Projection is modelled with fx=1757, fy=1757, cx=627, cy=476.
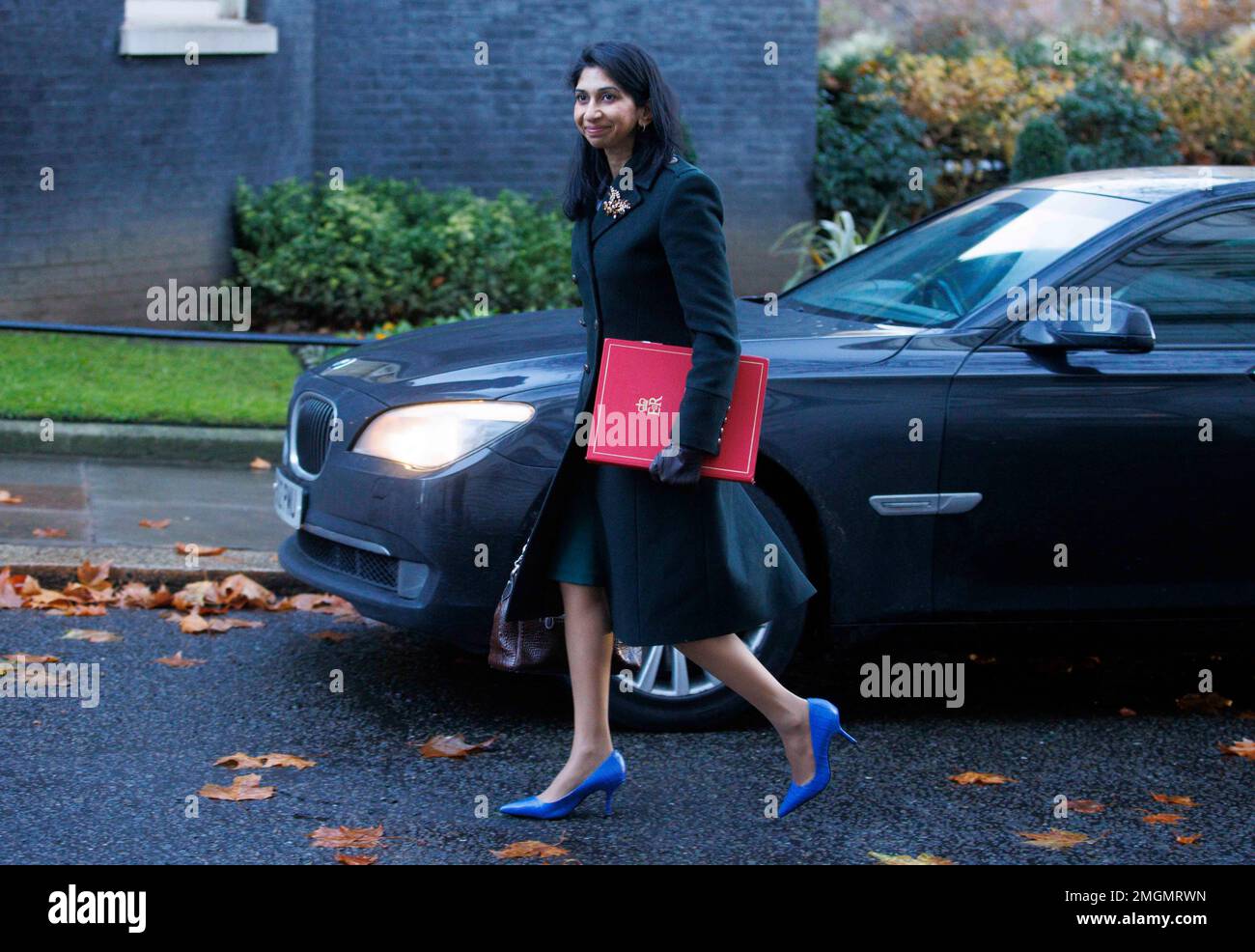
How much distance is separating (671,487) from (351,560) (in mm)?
1442

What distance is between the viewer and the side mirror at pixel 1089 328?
4984mm

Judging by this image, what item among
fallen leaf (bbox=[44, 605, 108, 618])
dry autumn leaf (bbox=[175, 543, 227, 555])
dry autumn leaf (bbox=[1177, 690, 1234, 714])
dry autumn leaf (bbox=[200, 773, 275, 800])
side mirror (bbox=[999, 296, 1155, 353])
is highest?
side mirror (bbox=[999, 296, 1155, 353])

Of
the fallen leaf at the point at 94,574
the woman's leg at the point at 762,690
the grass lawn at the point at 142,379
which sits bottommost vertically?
the fallen leaf at the point at 94,574

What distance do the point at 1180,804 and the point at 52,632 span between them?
3.68 metres

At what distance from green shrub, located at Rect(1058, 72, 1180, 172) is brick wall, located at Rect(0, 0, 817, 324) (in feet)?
8.35

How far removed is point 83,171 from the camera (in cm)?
1067

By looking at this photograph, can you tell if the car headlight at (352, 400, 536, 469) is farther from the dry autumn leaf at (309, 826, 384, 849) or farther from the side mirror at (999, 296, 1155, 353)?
the side mirror at (999, 296, 1155, 353)

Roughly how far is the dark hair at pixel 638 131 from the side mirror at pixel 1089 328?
4.69 ft

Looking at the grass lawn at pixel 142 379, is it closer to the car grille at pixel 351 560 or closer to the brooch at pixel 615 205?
the car grille at pixel 351 560

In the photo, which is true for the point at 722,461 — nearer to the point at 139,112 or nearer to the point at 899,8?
the point at 139,112

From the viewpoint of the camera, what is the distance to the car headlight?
4.95 meters

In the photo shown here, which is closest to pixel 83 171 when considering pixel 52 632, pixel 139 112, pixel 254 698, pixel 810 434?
pixel 139 112
